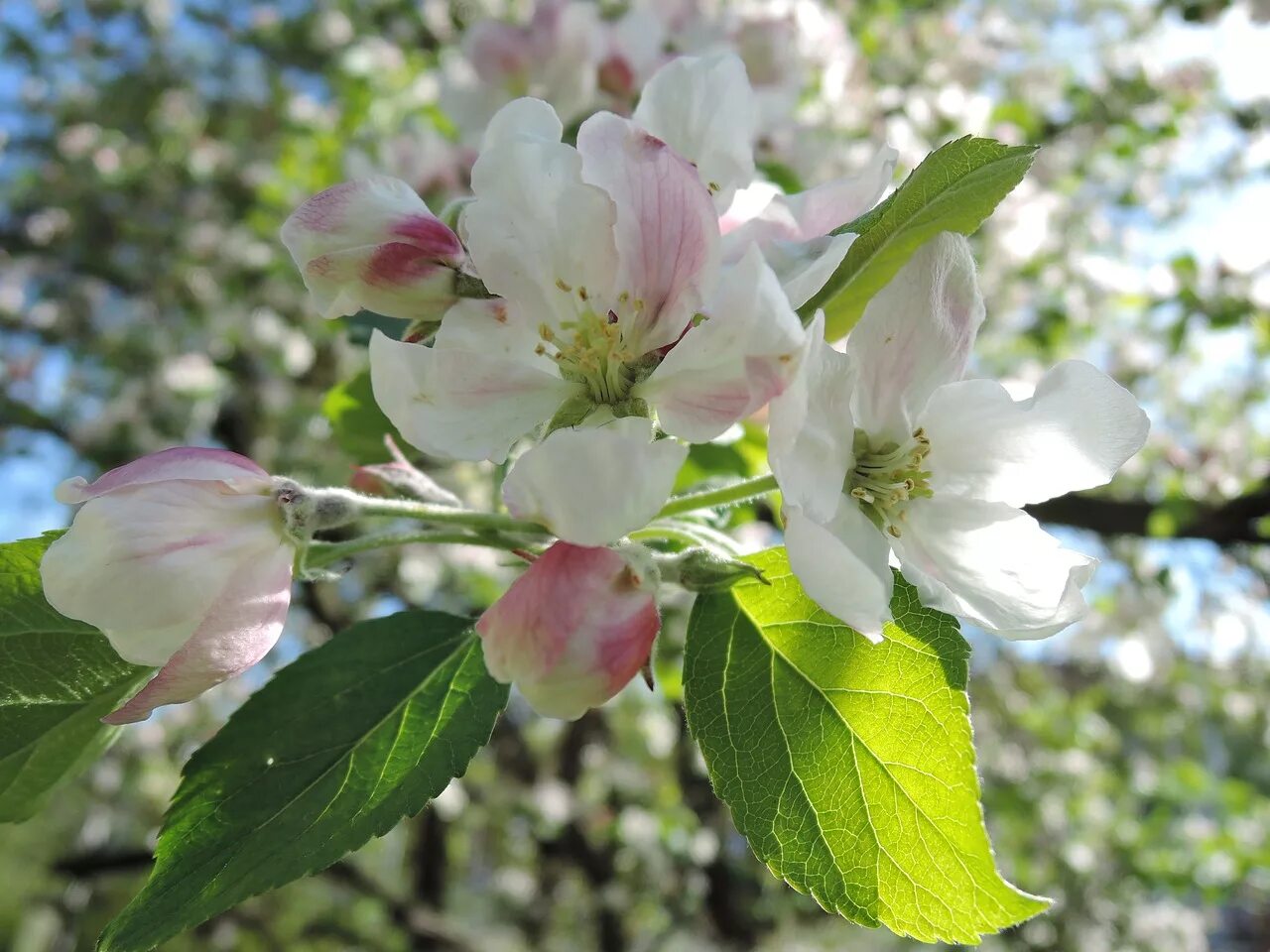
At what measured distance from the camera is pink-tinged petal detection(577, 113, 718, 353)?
2.21ft

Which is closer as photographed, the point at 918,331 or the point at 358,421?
the point at 918,331

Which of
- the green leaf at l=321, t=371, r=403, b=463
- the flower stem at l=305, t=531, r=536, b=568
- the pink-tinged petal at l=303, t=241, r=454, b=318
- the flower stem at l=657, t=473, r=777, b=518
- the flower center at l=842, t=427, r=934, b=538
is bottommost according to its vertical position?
the green leaf at l=321, t=371, r=403, b=463

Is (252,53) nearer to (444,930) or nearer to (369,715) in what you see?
(444,930)

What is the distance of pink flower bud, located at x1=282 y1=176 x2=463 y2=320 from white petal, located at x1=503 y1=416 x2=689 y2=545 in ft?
0.71

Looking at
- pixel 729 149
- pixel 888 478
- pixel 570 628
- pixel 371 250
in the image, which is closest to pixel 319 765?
pixel 570 628

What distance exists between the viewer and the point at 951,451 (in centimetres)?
78

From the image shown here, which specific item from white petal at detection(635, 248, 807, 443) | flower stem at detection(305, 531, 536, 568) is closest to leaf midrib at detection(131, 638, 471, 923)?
flower stem at detection(305, 531, 536, 568)

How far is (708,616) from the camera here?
0.80m

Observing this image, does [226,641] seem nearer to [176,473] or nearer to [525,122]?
[176,473]

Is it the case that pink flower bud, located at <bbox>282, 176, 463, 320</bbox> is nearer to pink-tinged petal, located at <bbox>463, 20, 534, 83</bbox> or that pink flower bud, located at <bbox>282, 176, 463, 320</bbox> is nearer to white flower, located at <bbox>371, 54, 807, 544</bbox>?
white flower, located at <bbox>371, 54, 807, 544</bbox>

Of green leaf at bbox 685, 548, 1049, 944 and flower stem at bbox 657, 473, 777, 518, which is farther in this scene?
flower stem at bbox 657, 473, 777, 518

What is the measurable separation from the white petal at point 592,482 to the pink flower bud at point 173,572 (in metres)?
0.22

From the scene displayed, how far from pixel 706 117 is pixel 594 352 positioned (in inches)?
9.9

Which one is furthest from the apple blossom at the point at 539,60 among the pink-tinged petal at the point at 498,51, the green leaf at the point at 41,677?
the green leaf at the point at 41,677
